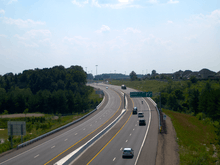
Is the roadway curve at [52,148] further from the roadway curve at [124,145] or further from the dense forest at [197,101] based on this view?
the dense forest at [197,101]

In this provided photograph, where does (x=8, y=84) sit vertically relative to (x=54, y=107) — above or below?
above

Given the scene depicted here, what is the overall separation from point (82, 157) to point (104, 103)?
58880 millimetres

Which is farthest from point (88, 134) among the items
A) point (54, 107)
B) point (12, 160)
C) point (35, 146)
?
point (54, 107)

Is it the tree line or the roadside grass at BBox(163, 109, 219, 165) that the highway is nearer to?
the roadside grass at BBox(163, 109, 219, 165)

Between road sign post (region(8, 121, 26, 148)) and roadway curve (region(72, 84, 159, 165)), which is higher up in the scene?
road sign post (region(8, 121, 26, 148))

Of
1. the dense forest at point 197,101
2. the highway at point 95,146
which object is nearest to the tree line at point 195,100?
the dense forest at point 197,101

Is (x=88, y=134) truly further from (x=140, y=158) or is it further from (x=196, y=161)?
(x=196, y=161)

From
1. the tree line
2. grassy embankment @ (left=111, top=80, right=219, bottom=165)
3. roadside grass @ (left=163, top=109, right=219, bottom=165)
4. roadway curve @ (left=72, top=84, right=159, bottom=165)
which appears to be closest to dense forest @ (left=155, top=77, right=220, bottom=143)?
the tree line

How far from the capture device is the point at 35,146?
32.6 metres

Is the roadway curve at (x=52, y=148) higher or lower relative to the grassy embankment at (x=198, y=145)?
higher

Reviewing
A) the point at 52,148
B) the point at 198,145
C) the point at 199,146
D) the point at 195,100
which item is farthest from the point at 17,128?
the point at 195,100

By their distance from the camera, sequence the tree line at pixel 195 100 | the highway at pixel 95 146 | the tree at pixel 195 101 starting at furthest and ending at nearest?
the tree at pixel 195 101
the tree line at pixel 195 100
the highway at pixel 95 146

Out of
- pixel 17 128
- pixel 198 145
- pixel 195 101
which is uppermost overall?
pixel 17 128

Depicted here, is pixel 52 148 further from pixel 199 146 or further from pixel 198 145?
pixel 198 145
